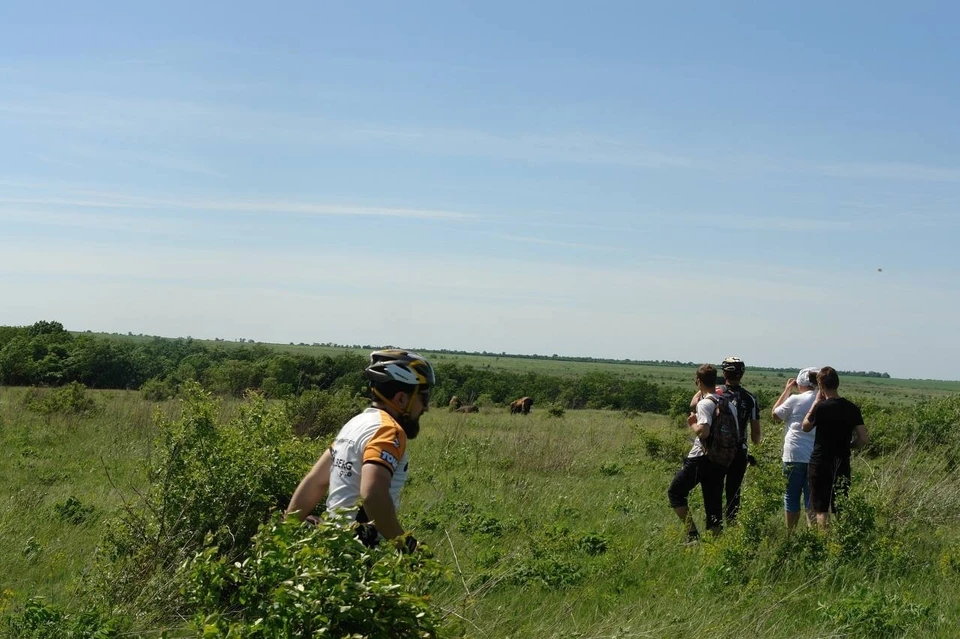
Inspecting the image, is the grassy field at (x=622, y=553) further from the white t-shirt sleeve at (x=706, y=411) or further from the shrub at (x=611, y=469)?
the shrub at (x=611, y=469)

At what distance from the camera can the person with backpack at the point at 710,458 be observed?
8484 mm

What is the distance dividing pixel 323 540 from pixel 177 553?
294 centimetres

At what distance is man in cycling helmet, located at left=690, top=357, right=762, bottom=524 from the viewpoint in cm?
873

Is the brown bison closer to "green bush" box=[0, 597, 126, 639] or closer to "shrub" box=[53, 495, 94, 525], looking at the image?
"shrub" box=[53, 495, 94, 525]

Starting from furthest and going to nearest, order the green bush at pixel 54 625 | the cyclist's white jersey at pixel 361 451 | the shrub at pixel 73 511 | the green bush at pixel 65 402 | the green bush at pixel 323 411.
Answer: the green bush at pixel 65 402
the green bush at pixel 323 411
the shrub at pixel 73 511
the green bush at pixel 54 625
the cyclist's white jersey at pixel 361 451

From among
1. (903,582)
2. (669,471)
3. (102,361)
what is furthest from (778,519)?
(102,361)

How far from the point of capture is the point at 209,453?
579 cm

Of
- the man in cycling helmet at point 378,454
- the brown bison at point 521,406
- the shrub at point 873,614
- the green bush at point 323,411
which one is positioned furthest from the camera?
the brown bison at point 521,406

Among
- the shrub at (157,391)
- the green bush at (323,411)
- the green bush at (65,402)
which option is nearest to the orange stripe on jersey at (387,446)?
the green bush at (323,411)

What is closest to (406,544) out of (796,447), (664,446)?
(796,447)

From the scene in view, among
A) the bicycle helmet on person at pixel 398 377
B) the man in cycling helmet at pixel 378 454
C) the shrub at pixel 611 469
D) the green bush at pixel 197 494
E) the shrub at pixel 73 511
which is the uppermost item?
the bicycle helmet on person at pixel 398 377

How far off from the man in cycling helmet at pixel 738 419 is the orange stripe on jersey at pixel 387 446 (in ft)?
18.2

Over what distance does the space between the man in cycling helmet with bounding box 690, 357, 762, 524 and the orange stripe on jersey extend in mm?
5539

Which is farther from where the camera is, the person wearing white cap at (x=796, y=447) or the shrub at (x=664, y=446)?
the shrub at (x=664, y=446)
